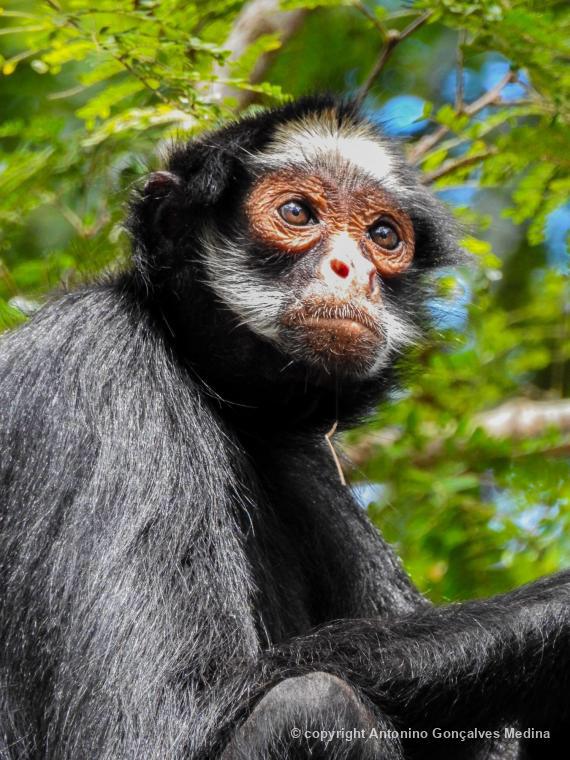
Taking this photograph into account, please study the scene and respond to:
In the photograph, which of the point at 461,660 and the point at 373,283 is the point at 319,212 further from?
the point at 461,660

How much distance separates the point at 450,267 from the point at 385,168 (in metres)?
1.09

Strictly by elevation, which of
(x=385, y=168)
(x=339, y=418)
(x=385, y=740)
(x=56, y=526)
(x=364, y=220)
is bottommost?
(x=385, y=740)

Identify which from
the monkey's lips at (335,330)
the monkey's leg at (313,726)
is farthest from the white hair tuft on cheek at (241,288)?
the monkey's leg at (313,726)

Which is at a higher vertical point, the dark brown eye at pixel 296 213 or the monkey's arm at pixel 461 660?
the dark brown eye at pixel 296 213

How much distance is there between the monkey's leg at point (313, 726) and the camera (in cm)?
686

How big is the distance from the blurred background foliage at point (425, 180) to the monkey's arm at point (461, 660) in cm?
257

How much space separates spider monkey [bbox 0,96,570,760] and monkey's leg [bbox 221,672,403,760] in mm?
12

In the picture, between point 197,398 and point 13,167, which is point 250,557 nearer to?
point 197,398

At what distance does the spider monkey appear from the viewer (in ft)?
23.7

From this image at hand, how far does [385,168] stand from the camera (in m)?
9.42

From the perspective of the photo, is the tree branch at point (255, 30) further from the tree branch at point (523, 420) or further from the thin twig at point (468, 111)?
the tree branch at point (523, 420)

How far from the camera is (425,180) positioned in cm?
1048

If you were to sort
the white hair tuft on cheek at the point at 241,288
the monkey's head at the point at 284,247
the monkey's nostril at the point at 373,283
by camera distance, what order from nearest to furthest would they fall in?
the monkey's head at the point at 284,247 → the monkey's nostril at the point at 373,283 → the white hair tuft on cheek at the point at 241,288

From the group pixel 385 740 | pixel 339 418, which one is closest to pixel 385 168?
pixel 339 418
